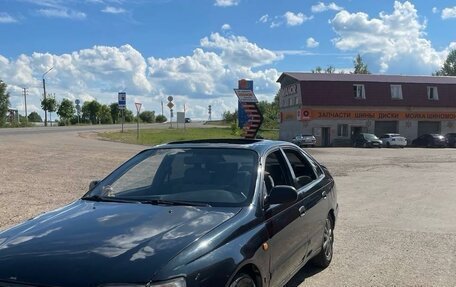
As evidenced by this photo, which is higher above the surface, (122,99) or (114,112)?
(114,112)

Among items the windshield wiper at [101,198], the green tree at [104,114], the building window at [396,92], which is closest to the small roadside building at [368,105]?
the building window at [396,92]

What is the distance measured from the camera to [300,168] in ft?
19.3

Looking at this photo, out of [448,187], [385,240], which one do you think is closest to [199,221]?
[385,240]

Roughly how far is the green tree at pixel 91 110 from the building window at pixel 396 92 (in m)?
60.9

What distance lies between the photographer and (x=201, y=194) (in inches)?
171

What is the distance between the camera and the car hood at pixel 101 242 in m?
2.94

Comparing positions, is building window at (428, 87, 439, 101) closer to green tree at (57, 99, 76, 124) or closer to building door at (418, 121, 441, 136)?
building door at (418, 121, 441, 136)

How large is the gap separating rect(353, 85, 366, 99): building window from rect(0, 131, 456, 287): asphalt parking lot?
121 feet

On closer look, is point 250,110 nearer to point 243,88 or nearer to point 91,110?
point 243,88

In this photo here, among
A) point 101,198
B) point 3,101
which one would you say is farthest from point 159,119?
point 101,198

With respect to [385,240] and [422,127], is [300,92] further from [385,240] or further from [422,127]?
[385,240]

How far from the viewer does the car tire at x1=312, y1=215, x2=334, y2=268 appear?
6.09m

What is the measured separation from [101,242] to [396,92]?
57961 millimetres

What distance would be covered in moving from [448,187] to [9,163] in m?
14.3
